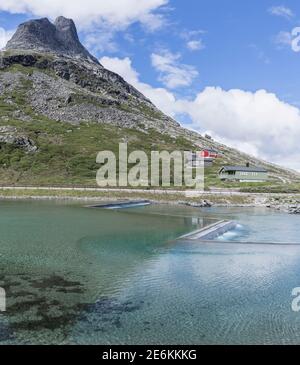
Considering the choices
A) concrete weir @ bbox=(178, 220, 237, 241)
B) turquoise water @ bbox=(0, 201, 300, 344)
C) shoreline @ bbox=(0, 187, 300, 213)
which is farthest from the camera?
shoreline @ bbox=(0, 187, 300, 213)

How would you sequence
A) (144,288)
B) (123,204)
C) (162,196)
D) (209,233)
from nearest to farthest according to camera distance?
(144,288) → (209,233) → (123,204) → (162,196)

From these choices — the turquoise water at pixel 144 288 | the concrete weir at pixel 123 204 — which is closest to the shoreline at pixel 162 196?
the concrete weir at pixel 123 204

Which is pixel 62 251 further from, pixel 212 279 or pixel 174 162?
pixel 174 162

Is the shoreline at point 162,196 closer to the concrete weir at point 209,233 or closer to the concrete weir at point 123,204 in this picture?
the concrete weir at point 123,204

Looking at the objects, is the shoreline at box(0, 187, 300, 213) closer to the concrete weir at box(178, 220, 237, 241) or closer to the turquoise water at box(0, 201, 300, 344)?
the concrete weir at box(178, 220, 237, 241)

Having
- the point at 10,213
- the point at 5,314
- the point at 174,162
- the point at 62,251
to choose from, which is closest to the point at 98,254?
the point at 62,251

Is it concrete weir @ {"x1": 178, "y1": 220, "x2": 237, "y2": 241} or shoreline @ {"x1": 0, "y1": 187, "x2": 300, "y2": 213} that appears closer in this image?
concrete weir @ {"x1": 178, "y1": 220, "x2": 237, "y2": 241}

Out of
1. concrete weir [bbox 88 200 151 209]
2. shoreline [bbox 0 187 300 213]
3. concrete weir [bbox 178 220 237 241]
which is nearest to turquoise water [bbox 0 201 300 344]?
concrete weir [bbox 178 220 237 241]

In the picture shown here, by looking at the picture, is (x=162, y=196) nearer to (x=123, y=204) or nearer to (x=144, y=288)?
(x=123, y=204)

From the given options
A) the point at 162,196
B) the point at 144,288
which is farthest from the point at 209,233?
the point at 162,196
